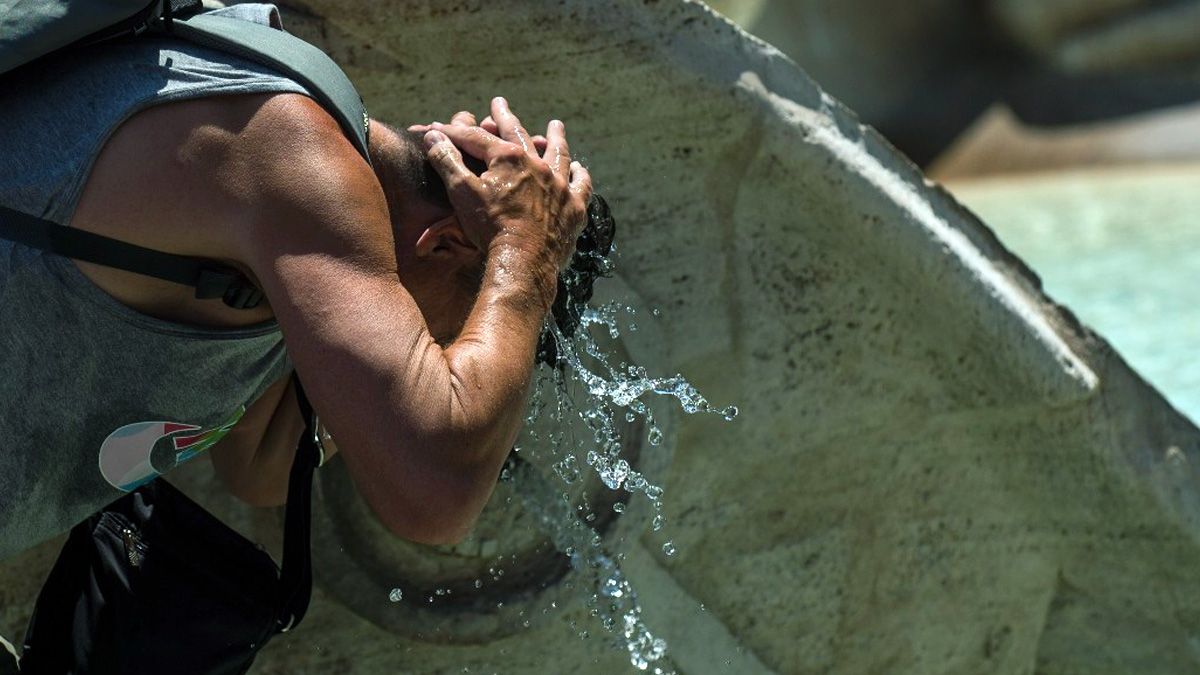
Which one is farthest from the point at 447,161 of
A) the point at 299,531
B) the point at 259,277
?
the point at 299,531

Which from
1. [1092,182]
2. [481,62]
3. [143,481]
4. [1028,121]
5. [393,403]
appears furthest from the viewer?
[1028,121]

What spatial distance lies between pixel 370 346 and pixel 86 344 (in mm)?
385

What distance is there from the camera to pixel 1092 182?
7094 millimetres

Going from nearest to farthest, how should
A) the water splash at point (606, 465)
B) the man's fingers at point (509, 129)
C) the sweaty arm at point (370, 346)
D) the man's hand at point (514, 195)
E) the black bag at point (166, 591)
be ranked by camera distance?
the sweaty arm at point (370, 346)
the man's hand at point (514, 195)
the man's fingers at point (509, 129)
the black bag at point (166, 591)
the water splash at point (606, 465)

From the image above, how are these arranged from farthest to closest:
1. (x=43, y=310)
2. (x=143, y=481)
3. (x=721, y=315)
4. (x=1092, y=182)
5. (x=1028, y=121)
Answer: (x=1028, y=121) → (x=1092, y=182) → (x=721, y=315) → (x=143, y=481) → (x=43, y=310)

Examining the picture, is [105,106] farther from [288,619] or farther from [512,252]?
[288,619]

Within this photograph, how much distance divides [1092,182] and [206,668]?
19.5 feet

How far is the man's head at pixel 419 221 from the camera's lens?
5.98 feet

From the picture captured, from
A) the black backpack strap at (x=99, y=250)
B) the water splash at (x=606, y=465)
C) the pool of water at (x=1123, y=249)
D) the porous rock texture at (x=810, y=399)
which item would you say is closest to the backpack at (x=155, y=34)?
the black backpack strap at (x=99, y=250)

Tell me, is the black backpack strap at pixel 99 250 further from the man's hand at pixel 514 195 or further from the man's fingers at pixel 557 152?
the man's fingers at pixel 557 152

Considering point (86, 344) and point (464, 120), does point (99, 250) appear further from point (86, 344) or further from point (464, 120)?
point (464, 120)

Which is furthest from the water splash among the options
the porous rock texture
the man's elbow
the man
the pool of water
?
the pool of water

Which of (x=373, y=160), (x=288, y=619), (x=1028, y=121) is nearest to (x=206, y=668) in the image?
(x=288, y=619)

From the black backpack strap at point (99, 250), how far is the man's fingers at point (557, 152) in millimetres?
440
